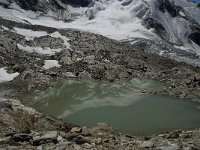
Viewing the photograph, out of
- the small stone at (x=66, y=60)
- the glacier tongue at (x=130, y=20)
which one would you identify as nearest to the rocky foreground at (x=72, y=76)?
the small stone at (x=66, y=60)

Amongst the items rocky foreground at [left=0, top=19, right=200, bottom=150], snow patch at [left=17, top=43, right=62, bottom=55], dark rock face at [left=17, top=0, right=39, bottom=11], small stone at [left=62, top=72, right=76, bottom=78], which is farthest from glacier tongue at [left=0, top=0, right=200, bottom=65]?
small stone at [left=62, top=72, right=76, bottom=78]

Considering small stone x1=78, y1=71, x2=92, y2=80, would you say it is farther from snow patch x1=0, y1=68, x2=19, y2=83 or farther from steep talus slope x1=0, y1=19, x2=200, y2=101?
snow patch x1=0, y1=68, x2=19, y2=83

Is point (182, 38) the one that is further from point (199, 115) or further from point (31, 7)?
point (199, 115)

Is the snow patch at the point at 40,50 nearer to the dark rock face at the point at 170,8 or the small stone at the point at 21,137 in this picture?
the small stone at the point at 21,137

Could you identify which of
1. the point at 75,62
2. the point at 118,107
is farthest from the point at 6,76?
the point at 118,107

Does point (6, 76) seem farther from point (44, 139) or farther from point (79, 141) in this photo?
point (44, 139)

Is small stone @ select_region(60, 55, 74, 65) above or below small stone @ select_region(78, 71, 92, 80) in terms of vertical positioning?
below

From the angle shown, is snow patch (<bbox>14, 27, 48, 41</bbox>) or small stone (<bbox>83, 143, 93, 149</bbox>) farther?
snow patch (<bbox>14, 27, 48, 41</bbox>)
